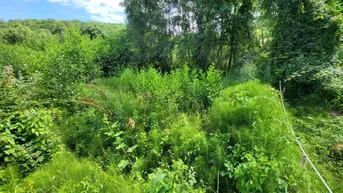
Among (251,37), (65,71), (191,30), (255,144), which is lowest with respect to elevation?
(255,144)

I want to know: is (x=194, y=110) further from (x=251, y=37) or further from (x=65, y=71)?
(x=251, y=37)

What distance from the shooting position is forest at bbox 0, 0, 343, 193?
6.50 ft

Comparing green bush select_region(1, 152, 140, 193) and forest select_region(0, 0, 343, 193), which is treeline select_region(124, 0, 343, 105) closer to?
forest select_region(0, 0, 343, 193)

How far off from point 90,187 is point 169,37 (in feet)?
17.5

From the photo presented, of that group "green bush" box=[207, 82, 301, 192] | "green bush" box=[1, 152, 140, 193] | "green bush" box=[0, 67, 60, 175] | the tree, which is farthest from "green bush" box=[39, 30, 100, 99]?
"green bush" box=[207, 82, 301, 192]

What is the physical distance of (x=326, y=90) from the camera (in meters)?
3.82

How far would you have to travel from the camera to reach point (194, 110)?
11.1 ft

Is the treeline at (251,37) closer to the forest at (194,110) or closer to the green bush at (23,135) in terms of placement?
the forest at (194,110)

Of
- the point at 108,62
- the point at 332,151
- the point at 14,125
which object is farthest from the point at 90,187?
the point at 108,62

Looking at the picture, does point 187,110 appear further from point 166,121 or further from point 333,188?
point 333,188

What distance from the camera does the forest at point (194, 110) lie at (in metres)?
1.98

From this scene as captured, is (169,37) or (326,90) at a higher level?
(169,37)

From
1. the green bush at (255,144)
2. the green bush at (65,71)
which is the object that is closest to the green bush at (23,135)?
the green bush at (65,71)

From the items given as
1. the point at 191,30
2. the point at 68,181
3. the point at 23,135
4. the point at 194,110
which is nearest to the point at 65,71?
the point at 23,135
